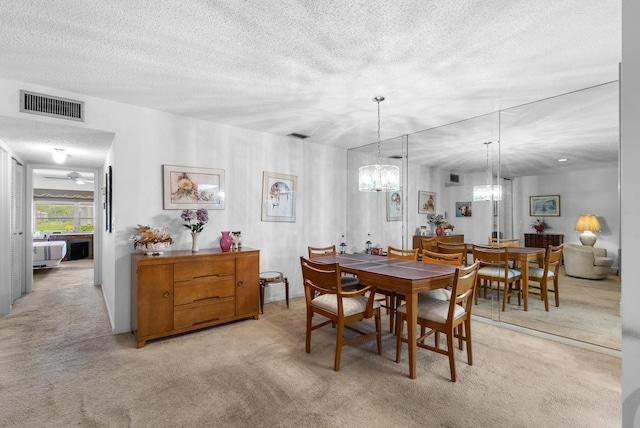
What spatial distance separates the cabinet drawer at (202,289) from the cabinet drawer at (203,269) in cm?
5

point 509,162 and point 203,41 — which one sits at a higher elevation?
point 203,41

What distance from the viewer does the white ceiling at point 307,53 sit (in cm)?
189

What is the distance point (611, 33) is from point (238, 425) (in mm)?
3551

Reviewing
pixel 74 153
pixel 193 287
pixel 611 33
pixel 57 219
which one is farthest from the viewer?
pixel 57 219

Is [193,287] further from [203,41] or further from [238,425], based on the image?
[203,41]

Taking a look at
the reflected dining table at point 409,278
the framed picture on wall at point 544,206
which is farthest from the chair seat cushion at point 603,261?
the reflected dining table at point 409,278

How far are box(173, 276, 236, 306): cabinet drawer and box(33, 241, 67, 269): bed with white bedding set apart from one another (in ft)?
20.0

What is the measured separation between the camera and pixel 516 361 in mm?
2639

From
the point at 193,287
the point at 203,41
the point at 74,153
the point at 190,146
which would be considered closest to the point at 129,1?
the point at 203,41

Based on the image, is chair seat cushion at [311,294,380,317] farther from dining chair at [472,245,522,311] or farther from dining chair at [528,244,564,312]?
dining chair at [528,244,564,312]

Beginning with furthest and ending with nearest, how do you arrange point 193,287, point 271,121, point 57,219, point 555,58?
point 57,219 → point 271,121 → point 193,287 → point 555,58

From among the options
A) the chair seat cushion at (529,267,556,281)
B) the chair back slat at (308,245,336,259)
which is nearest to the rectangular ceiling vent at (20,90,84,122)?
the chair back slat at (308,245,336,259)

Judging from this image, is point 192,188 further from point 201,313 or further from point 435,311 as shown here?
point 435,311

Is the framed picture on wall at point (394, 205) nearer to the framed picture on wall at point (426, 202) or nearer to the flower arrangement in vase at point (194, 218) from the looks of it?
the framed picture on wall at point (426, 202)
